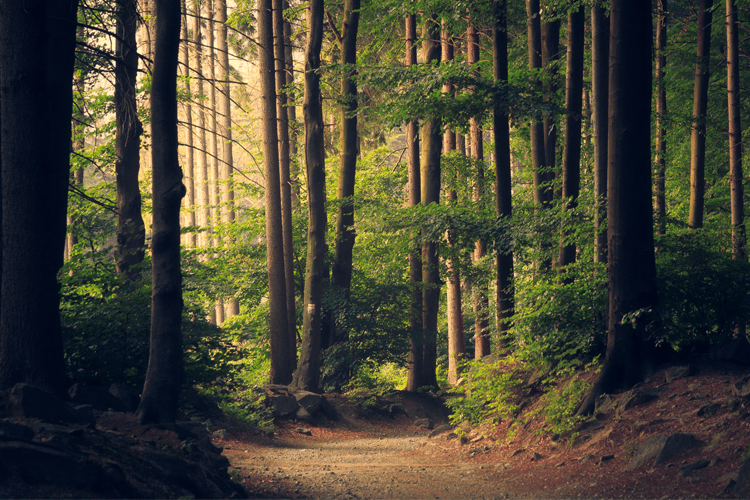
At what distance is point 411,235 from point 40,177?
8.14m

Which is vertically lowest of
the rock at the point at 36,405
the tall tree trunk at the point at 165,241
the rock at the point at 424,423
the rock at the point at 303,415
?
the rock at the point at 424,423

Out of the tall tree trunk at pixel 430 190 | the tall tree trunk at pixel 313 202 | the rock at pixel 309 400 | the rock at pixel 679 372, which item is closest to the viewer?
the rock at pixel 679 372

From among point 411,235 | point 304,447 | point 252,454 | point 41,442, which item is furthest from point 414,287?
point 41,442

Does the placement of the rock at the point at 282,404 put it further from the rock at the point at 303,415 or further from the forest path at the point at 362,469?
the forest path at the point at 362,469

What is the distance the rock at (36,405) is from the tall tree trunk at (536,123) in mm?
9562

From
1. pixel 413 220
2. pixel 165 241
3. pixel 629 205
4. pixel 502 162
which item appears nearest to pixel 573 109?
pixel 502 162

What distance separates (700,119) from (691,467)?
11.7m

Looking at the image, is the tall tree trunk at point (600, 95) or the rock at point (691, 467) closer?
the rock at point (691, 467)

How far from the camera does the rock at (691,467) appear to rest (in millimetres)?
5070

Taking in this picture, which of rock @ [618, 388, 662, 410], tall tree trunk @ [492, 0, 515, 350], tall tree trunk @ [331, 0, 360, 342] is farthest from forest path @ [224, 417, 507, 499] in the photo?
tall tree trunk @ [331, 0, 360, 342]

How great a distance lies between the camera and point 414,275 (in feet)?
53.3

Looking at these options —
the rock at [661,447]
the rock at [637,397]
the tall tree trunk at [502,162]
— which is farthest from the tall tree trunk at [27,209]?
the tall tree trunk at [502,162]

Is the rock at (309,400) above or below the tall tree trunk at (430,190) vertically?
below

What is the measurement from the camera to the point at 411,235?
12.4 m
